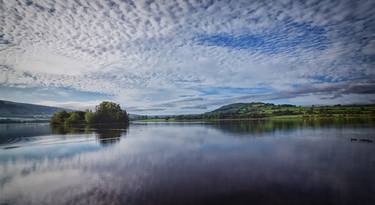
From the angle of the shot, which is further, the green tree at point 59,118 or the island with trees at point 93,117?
the green tree at point 59,118

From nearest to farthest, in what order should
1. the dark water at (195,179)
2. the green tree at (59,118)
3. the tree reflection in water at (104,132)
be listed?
the dark water at (195,179), the tree reflection in water at (104,132), the green tree at (59,118)

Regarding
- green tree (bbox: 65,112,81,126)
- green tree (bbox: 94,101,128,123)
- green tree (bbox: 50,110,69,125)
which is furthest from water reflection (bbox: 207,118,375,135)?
green tree (bbox: 50,110,69,125)

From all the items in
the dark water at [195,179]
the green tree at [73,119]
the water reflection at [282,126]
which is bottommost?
the dark water at [195,179]

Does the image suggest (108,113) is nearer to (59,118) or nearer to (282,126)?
(59,118)

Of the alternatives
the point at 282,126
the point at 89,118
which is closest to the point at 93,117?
the point at 89,118

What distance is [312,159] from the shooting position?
21.1 meters

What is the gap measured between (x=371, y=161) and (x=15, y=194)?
27.0m

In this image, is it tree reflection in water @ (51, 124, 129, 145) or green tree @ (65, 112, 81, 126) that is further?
green tree @ (65, 112, 81, 126)

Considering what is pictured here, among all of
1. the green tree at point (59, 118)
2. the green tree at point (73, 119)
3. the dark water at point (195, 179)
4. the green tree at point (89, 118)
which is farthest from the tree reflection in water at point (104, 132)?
the green tree at point (59, 118)

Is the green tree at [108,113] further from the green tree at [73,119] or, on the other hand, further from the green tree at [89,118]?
the green tree at [73,119]

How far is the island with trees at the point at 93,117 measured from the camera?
366ft

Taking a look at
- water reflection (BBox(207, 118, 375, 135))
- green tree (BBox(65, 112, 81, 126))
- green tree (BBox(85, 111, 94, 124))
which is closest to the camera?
water reflection (BBox(207, 118, 375, 135))

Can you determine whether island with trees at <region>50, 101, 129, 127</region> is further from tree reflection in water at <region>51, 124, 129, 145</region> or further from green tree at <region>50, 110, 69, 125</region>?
tree reflection in water at <region>51, 124, 129, 145</region>

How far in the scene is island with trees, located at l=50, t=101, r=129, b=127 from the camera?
11166 centimetres
